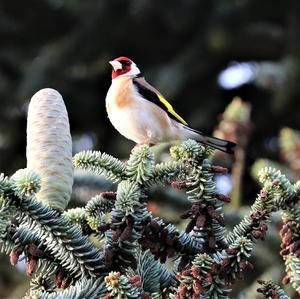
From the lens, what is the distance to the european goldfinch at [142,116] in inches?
84.9

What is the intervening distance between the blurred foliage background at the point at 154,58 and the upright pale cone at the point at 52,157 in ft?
9.35

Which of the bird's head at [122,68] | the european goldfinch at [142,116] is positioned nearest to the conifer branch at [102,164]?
the european goldfinch at [142,116]

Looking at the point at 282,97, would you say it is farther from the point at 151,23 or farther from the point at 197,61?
the point at 151,23

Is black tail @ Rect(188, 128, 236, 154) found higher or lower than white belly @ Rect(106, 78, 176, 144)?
lower

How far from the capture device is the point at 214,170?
1315 millimetres

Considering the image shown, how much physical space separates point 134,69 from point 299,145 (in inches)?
21.7

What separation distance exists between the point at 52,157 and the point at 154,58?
392 centimetres

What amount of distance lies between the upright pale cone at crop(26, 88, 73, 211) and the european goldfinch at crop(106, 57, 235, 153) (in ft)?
2.57

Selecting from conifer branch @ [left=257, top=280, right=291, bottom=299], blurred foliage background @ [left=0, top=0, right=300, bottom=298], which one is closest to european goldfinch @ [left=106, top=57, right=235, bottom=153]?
conifer branch @ [left=257, top=280, right=291, bottom=299]

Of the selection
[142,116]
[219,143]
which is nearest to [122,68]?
[142,116]

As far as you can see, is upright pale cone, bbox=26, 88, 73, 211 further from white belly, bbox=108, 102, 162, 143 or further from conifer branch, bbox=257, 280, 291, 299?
white belly, bbox=108, 102, 162, 143

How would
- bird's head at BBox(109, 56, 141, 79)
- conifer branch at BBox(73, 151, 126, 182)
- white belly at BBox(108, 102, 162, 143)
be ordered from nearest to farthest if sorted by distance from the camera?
conifer branch at BBox(73, 151, 126, 182)
white belly at BBox(108, 102, 162, 143)
bird's head at BBox(109, 56, 141, 79)

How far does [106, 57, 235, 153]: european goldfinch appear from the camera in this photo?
2156 mm

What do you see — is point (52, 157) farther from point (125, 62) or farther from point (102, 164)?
point (125, 62)
